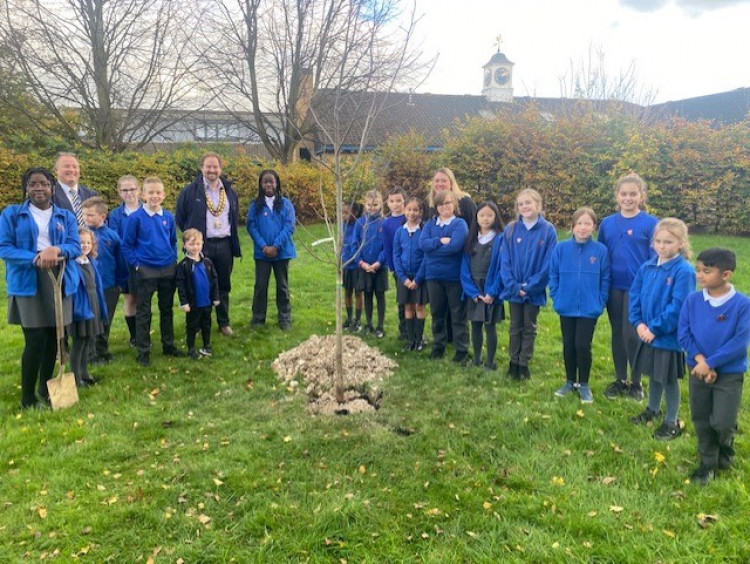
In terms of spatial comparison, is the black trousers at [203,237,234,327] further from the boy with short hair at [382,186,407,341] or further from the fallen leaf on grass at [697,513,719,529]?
the fallen leaf on grass at [697,513,719,529]

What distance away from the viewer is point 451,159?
14.8 m

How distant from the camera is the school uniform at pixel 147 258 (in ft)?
18.7

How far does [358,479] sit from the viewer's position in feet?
11.5

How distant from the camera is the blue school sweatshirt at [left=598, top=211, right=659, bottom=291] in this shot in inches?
180

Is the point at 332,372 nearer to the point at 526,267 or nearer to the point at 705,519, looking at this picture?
the point at 526,267

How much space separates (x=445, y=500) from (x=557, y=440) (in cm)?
128

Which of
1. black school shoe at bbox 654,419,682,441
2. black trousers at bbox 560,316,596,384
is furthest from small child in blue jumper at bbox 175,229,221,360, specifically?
black school shoe at bbox 654,419,682,441

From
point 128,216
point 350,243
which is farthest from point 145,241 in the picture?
point 350,243

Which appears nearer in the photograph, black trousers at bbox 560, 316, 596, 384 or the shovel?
the shovel

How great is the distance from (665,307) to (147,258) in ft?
17.1

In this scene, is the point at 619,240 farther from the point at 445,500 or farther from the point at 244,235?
the point at 244,235

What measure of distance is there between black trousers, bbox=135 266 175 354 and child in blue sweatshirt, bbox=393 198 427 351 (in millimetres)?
2724

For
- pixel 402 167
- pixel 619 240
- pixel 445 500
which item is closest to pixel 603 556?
pixel 445 500

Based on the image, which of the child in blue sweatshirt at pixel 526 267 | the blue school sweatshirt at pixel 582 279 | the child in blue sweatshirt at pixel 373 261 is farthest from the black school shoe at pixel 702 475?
the child in blue sweatshirt at pixel 373 261
